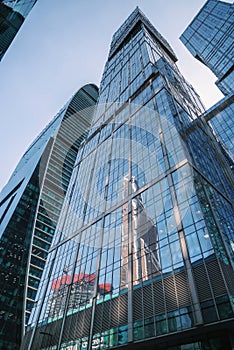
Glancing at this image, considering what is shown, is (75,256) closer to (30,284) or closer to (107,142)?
(107,142)

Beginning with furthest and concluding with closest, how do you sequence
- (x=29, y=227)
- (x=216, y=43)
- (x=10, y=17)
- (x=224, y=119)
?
(x=216, y=43), (x=29, y=227), (x=224, y=119), (x=10, y=17)

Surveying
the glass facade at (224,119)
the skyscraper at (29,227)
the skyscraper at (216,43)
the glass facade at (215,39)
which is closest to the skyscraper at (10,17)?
the skyscraper at (29,227)

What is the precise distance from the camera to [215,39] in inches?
4589

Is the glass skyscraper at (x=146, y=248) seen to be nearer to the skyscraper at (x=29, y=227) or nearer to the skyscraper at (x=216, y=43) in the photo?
the skyscraper at (x=29, y=227)

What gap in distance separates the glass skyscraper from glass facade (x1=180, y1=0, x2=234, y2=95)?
72.6m

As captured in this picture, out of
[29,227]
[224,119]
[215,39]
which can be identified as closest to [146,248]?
[224,119]

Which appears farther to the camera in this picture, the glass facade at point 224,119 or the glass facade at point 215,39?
the glass facade at point 215,39

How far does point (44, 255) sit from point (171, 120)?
2283 inches

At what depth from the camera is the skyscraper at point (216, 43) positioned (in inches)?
2879

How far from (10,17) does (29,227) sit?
61.9 metres

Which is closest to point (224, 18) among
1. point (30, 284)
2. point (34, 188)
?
point (34, 188)

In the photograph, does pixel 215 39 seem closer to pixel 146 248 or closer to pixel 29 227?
pixel 29 227

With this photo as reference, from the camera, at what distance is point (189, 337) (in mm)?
18406

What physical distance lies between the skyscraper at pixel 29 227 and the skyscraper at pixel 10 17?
54617 mm
